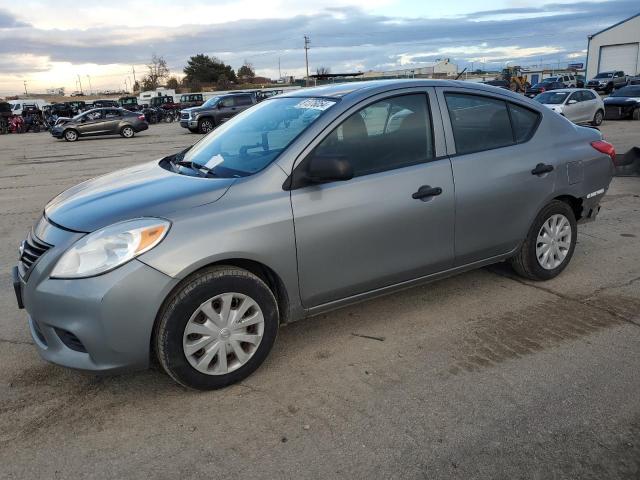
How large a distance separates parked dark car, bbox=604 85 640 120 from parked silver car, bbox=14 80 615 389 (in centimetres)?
2139

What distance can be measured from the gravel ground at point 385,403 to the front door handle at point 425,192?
968 mm

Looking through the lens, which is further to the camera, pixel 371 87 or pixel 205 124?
pixel 205 124

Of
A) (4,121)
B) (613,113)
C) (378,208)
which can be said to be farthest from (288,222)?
(4,121)

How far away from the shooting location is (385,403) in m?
3.04

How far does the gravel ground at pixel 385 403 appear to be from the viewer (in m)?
Result: 2.59

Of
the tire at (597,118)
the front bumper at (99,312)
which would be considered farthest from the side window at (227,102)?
the front bumper at (99,312)

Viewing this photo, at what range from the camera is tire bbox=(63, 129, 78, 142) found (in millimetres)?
25672

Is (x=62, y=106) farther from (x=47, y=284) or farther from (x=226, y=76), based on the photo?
(x=226, y=76)

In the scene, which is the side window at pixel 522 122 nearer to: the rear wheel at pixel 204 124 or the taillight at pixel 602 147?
the taillight at pixel 602 147

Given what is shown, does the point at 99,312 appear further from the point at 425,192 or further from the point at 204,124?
the point at 204,124

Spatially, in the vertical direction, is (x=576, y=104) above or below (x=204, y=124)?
above

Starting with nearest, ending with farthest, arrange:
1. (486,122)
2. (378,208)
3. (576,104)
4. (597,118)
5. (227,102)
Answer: (378,208) < (486,122) < (576,104) < (597,118) < (227,102)

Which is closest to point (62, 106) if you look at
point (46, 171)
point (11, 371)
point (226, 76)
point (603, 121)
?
point (46, 171)

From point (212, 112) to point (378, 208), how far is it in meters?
24.6
